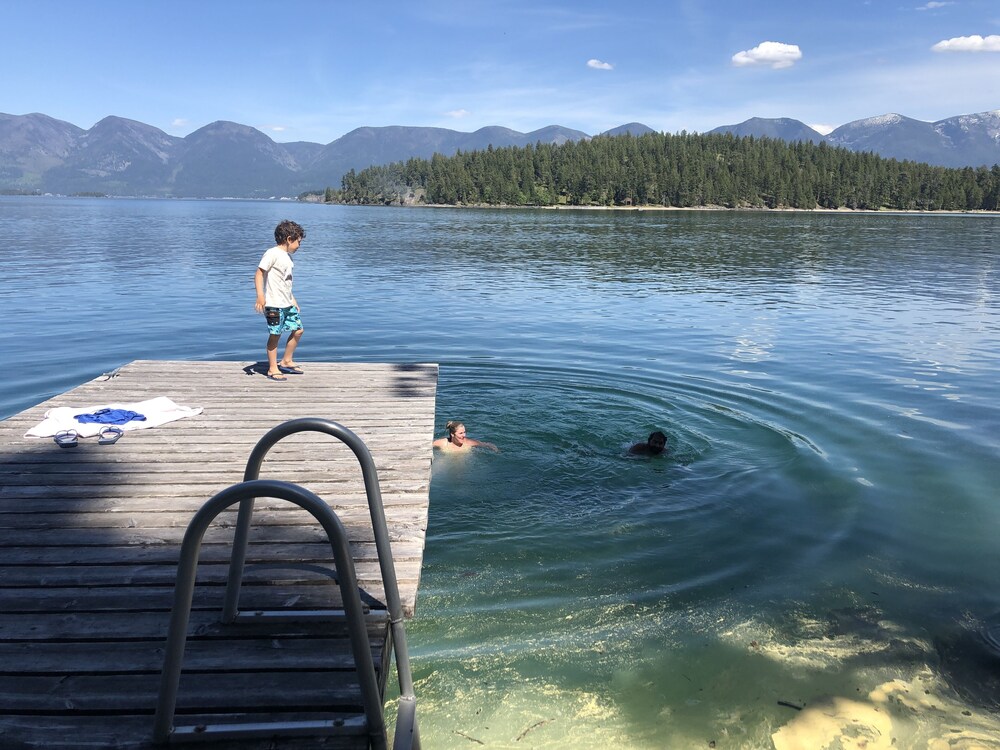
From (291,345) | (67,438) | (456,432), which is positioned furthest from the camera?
(291,345)

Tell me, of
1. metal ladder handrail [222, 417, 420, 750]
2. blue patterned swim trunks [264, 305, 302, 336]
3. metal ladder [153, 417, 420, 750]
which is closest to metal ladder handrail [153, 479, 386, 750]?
metal ladder [153, 417, 420, 750]

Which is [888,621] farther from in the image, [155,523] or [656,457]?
[155,523]

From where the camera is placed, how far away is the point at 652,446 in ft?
32.1

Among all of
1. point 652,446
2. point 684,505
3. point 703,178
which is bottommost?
point 684,505

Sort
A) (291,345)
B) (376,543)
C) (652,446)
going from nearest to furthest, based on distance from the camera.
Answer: (376,543), (652,446), (291,345)

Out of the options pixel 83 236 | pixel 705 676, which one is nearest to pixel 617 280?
pixel 705 676

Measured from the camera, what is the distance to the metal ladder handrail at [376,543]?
141 inches

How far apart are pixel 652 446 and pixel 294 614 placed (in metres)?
6.63

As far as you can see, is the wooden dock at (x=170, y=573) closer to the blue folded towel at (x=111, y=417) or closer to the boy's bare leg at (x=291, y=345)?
the blue folded towel at (x=111, y=417)

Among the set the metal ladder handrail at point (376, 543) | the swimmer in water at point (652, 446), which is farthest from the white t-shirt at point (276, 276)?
the metal ladder handrail at point (376, 543)

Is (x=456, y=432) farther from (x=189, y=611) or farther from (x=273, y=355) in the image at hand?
(x=189, y=611)

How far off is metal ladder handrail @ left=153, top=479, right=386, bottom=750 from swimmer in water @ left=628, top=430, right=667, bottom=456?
6.88 m

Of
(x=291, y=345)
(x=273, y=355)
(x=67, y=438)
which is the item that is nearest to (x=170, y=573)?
(x=67, y=438)

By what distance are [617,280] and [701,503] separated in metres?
22.9
